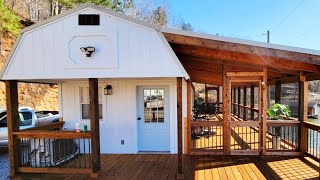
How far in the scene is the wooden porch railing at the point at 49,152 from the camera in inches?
213

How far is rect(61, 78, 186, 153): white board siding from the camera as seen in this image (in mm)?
7190

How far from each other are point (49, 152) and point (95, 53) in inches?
96.8

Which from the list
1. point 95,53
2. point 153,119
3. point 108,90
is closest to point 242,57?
point 153,119

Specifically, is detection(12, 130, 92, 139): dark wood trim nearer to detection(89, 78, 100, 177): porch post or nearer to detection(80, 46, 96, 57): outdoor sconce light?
detection(89, 78, 100, 177): porch post

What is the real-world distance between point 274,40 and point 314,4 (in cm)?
1143

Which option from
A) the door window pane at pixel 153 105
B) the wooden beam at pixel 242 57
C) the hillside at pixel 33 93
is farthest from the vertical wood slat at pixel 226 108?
the hillside at pixel 33 93

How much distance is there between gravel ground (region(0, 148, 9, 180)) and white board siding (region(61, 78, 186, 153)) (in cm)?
210

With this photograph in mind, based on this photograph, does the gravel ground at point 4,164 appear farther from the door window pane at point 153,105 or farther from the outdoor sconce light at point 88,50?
the door window pane at point 153,105

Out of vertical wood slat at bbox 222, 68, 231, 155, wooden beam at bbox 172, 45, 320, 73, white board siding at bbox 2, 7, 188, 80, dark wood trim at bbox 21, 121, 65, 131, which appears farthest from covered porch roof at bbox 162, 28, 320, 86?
dark wood trim at bbox 21, 121, 65, 131

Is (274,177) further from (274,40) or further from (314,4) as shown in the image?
(274,40)

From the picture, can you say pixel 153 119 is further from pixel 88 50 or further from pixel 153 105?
pixel 88 50

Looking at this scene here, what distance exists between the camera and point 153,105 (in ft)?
24.2

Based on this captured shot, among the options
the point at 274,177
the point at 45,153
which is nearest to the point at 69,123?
the point at 45,153

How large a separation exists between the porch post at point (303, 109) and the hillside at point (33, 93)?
39.5 ft
